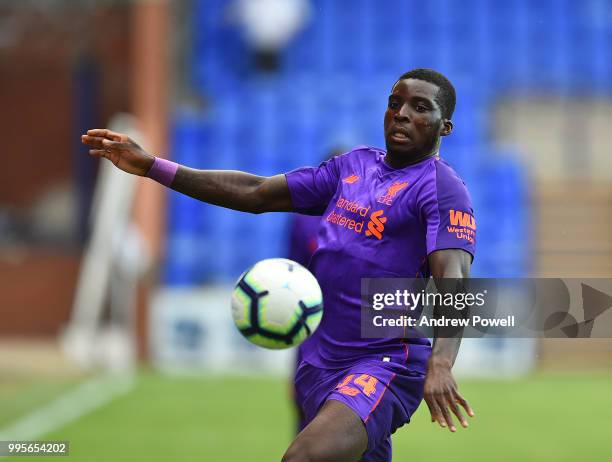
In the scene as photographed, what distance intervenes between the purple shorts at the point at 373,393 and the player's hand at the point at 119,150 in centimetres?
125

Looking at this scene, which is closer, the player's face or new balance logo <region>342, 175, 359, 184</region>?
the player's face

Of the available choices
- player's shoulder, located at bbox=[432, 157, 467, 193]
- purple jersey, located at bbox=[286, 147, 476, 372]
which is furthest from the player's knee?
player's shoulder, located at bbox=[432, 157, 467, 193]

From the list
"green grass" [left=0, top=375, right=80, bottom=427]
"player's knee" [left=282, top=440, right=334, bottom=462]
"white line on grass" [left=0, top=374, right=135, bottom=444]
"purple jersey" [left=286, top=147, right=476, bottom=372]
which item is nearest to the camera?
"player's knee" [left=282, top=440, right=334, bottom=462]

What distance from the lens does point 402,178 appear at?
4.77m

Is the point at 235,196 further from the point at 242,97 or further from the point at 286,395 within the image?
the point at 242,97

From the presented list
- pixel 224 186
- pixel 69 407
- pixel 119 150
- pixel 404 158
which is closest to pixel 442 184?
pixel 404 158

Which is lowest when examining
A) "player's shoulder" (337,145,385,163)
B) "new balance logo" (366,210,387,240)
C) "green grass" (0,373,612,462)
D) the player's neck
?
"green grass" (0,373,612,462)

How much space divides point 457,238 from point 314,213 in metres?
0.93

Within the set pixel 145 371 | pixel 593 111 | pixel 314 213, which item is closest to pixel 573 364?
pixel 593 111

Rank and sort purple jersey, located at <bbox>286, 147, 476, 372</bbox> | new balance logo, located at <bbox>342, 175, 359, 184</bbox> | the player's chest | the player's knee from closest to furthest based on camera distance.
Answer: the player's knee, purple jersey, located at <bbox>286, 147, 476, 372</bbox>, the player's chest, new balance logo, located at <bbox>342, 175, 359, 184</bbox>

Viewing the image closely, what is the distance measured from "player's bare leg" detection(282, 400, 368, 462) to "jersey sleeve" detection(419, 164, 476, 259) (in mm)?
782

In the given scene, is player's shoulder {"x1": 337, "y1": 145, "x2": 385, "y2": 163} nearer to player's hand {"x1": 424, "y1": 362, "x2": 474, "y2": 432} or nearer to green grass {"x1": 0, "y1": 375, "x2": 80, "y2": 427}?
player's hand {"x1": 424, "y1": 362, "x2": 474, "y2": 432}

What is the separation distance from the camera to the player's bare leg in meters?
4.30

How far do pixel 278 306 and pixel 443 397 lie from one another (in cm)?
81
